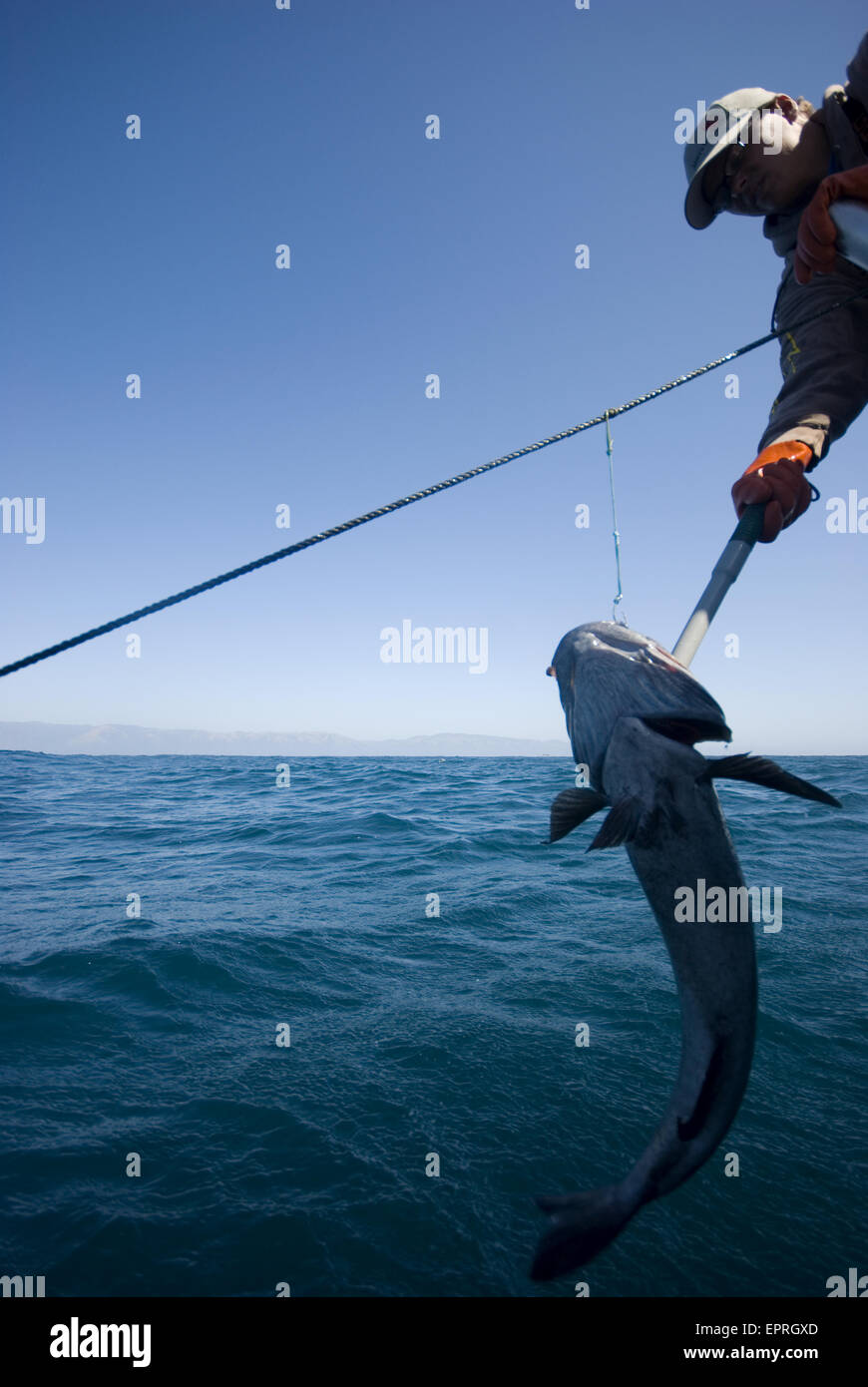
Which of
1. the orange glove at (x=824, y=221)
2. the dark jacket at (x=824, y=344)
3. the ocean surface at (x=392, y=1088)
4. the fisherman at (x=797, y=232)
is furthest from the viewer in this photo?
the dark jacket at (x=824, y=344)

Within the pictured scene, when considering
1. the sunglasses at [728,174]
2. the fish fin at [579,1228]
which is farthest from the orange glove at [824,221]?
the fish fin at [579,1228]

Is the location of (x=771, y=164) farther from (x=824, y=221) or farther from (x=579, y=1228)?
(x=579, y=1228)

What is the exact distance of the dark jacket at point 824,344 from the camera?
417 cm

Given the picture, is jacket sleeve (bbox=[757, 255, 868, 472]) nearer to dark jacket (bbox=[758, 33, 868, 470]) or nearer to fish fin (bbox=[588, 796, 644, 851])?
dark jacket (bbox=[758, 33, 868, 470])

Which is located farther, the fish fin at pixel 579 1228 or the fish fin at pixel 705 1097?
the fish fin at pixel 579 1228

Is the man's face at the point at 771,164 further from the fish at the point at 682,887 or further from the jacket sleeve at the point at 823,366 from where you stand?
the fish at the point at 682,887

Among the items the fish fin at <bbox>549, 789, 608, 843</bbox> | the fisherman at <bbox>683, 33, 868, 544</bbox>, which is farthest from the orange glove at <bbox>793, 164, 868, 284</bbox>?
the fish fin at <bbox>549, 789, 608, 843</bbox>

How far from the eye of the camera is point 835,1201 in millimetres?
3871

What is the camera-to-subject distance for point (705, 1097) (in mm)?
2670

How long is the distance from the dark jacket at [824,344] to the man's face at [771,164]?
17 cm

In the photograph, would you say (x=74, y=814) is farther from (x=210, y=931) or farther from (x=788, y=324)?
(x=788, y=324)

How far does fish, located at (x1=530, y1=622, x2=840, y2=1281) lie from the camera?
8.71 feet
